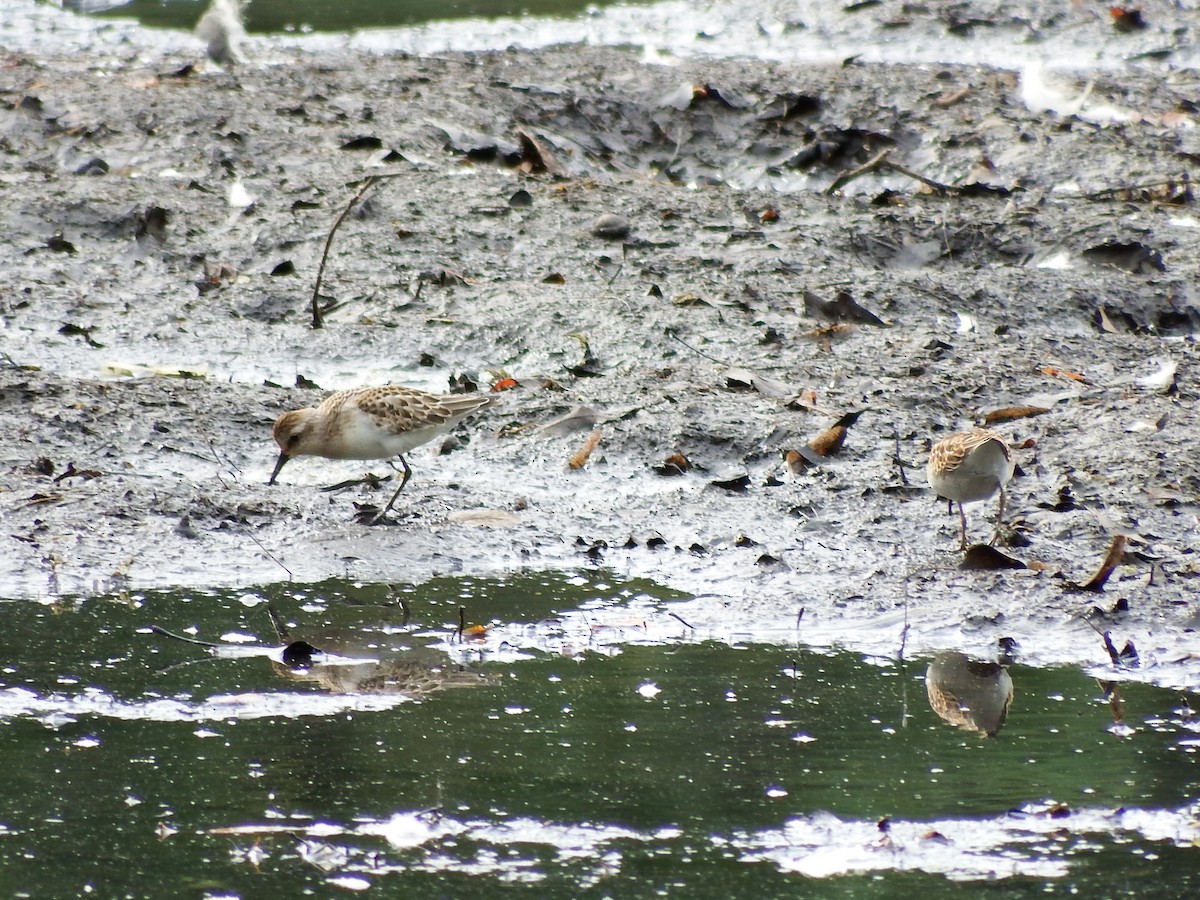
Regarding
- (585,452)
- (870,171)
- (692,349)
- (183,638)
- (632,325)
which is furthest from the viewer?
(870,171)

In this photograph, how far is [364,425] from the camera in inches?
269

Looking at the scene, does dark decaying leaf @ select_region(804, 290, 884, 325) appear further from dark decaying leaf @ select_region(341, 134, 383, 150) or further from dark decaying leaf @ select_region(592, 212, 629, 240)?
dark decaying leaf @ select_region(341, 134, 383, 150)

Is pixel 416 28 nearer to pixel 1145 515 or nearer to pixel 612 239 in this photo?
pixel 612 239

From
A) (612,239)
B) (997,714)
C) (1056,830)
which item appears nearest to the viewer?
(1056,830)

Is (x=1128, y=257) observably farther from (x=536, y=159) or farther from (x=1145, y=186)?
(x=536, y=159)

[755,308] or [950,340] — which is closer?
[950,340]

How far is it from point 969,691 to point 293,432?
3.12 m

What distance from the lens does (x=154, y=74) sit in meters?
13.3

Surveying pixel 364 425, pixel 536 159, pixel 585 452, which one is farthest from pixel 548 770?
pixel 536 159

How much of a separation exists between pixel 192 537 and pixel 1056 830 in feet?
11.7

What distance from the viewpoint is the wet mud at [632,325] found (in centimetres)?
628

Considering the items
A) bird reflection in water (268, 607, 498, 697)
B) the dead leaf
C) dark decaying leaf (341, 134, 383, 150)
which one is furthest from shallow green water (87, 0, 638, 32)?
bird reflection in water (268, 607, 498, 697)

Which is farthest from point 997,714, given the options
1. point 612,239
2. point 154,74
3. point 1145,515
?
point 154,74

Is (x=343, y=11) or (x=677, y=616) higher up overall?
(x=343, y=11)
